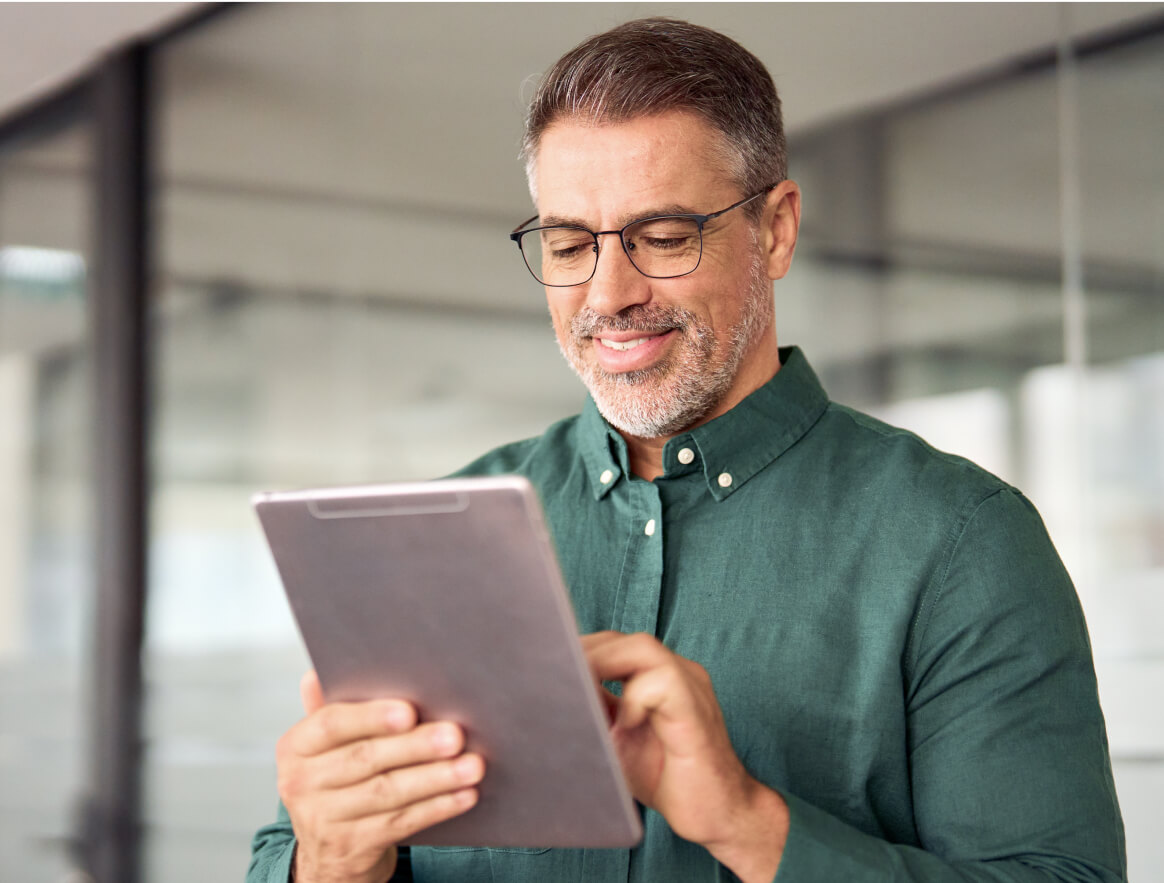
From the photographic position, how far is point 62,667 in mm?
4098

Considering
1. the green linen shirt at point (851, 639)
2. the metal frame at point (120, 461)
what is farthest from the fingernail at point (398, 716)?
the metal frame at point (120, 461)

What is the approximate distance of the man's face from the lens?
4.32 feet

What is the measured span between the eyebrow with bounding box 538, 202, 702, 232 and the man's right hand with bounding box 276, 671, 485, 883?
543 mm

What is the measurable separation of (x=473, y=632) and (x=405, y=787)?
144 millimetres

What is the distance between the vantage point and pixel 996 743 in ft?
3.60

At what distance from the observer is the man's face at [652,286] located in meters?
1.32

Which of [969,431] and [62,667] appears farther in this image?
[62,667]

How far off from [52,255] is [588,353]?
347cm

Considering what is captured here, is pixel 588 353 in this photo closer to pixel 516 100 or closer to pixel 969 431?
pixel 969 431

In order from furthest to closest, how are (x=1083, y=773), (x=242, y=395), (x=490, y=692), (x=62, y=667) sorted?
(x=62, y=667)
(x=242, y=395)
(x=1083, y=773)
(x=490, y=692)

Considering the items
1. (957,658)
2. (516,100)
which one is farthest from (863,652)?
(516,100)

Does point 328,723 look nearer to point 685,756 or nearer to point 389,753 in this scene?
point 389,753

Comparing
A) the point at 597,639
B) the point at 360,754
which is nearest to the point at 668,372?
the point at 597,639

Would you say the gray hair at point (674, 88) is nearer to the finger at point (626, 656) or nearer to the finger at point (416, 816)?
the finger at point (626, 656)
